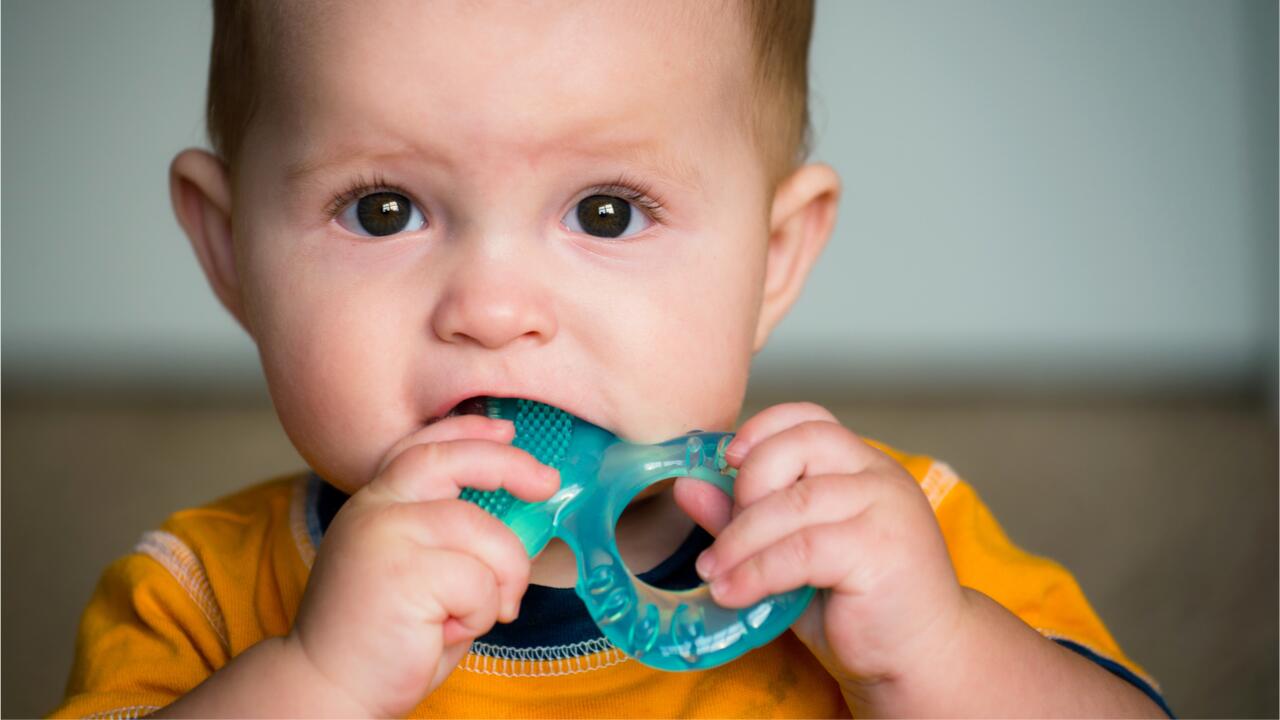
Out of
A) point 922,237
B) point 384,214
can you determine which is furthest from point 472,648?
point 922,237

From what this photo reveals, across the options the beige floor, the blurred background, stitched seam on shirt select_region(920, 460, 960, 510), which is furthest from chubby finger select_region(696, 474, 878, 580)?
the blurred background

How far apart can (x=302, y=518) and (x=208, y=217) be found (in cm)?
25

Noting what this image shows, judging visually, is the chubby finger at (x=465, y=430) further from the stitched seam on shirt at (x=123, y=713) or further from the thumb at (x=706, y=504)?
the stitched seam on shirt at (x=123, y=713)

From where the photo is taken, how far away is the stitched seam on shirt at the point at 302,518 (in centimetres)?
97

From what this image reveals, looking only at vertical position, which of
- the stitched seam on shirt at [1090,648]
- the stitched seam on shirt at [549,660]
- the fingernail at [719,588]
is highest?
the fingernail at [719,588]

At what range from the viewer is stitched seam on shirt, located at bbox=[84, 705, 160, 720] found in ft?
2.77

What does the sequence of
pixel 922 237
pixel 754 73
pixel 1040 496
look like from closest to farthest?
pixel 754 73 < pixel 1040 496 < pixel 922 237

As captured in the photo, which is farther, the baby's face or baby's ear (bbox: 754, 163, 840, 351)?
baby's ear (bbox: 754, 163, 840, 351)

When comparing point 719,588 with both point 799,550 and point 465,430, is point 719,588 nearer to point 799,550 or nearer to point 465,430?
point 799,550

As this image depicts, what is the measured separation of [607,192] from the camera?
79 cm

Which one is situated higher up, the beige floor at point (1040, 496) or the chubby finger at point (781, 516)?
the chubby finger at point (781, 516)

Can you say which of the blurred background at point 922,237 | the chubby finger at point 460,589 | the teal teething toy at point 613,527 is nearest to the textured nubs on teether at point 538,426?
the teal teething toy at point 613,527

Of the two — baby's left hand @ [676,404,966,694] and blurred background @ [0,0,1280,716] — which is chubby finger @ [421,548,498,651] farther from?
blurred background @ [0,0,1280,716]

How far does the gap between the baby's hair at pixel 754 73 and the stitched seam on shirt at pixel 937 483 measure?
264 millimetres
